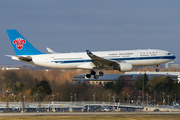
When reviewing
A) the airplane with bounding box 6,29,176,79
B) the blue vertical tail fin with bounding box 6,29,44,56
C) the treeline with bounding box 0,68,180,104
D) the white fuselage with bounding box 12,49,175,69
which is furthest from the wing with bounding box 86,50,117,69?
the treeline with bounding box 0,68,180,104

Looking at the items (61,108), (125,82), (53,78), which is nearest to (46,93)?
(53,78)

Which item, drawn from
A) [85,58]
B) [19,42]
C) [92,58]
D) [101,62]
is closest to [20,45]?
[19,42]

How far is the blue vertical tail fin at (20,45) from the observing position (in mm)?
65875

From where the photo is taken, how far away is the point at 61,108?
94.4m

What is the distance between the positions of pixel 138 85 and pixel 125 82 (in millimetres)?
4366

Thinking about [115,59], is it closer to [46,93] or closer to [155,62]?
[155,62]

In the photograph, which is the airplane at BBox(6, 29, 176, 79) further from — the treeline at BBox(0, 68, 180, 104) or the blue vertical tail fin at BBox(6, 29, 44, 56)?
the treeline at BBox(0, 68, 180, 104)

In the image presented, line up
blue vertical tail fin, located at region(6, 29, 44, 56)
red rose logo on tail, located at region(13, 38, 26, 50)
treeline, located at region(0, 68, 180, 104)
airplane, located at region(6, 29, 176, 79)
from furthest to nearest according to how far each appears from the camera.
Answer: treeline, located at region(0, 68, 180, 104) < red rose logo on tail, located at region(13, 38, 26, 50) < blue vertical tail fin, located at region(6, 29, 44, 56) < airplane, located at region(6, 29, 176, 79)

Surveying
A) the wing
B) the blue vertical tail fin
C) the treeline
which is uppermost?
the blue vertical tail fin

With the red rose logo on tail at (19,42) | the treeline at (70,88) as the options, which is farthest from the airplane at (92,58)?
the treeline at (70,88)

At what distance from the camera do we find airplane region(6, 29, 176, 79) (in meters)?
63.7

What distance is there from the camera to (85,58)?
64.1 metres

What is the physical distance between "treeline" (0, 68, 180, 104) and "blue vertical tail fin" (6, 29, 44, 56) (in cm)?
3495

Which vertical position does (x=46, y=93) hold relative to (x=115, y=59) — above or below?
below
